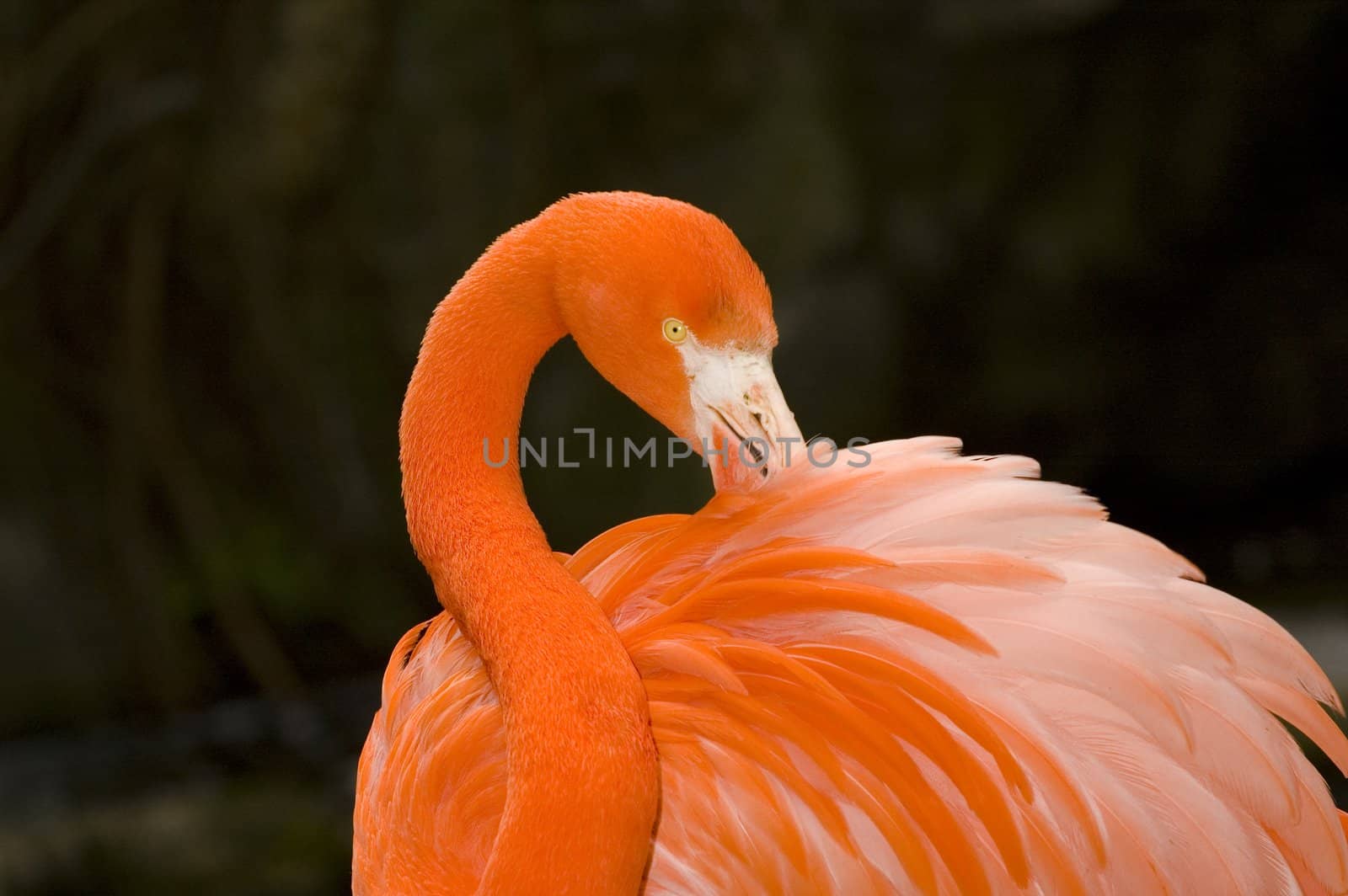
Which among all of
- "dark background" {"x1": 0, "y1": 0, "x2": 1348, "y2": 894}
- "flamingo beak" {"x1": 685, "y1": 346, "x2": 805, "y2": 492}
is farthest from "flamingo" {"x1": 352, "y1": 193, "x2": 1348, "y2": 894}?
"dark background" {"x1": 0, "y1": 0, "x2": 1348, "y2": 894}

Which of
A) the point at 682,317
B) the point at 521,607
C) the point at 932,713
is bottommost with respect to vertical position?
the point at 932,713

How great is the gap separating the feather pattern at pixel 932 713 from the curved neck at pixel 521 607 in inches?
3.8

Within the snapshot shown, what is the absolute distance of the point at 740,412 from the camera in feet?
4.06

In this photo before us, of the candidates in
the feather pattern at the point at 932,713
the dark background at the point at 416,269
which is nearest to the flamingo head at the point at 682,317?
the feather pattern at the point at 932,713

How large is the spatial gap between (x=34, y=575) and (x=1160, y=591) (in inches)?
124

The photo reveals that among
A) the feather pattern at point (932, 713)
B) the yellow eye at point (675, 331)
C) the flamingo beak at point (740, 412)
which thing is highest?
the yellow eye at point (675, 331)

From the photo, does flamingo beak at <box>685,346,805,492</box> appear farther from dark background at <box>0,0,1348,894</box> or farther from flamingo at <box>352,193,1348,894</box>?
dark background at <box>0,0,1348,894</box>

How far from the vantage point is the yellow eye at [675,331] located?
4.01 ft

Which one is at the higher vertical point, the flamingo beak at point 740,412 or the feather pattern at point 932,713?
Answer: the flamingo beak at point 740,412

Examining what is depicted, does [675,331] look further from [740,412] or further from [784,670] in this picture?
[784,670]

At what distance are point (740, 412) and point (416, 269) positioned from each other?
2418mm

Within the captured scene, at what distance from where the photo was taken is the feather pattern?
1203 mm

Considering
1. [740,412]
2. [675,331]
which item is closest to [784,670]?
[740,412]

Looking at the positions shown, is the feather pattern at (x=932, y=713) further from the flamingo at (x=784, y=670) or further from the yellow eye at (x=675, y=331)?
the yellow eye at (x=675, y=331)
